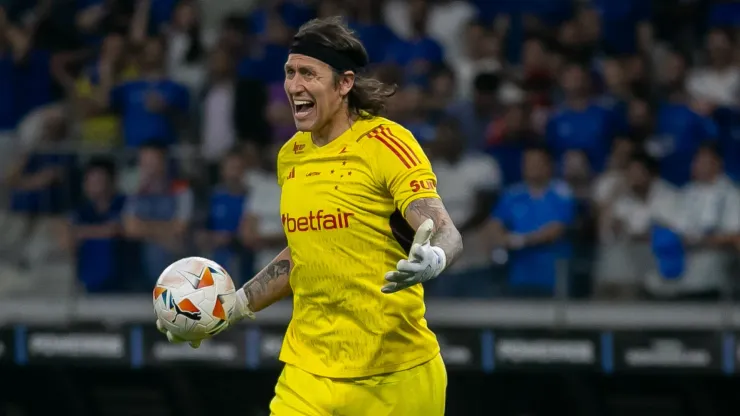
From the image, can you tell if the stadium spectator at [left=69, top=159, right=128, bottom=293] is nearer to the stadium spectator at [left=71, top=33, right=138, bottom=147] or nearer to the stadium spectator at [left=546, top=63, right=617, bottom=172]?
the stadium spectator at [left=71, top=33, right=138, bottom=147]

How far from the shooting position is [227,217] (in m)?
10.0

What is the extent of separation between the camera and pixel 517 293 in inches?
380

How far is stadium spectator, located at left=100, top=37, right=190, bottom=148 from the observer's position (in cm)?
1167

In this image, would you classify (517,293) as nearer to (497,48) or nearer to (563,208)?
(563,208)

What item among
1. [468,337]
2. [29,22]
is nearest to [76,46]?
[29,22]

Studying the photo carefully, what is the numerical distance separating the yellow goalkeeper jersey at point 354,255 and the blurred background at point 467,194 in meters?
4.07

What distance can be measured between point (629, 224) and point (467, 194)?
1.14 metres

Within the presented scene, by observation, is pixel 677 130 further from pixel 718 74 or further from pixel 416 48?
pixel 416 48

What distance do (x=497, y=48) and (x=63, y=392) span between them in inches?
184

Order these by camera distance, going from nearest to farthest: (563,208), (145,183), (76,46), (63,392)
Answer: (563,208), (145,183), (63,392), (76,46)

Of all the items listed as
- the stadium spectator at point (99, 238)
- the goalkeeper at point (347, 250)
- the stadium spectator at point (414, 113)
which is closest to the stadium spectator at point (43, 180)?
the stadium spectator at point (99, 238)

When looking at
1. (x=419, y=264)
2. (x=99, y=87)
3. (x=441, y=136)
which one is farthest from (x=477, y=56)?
(x=419, y=264)

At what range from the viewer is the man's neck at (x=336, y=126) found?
216 inches

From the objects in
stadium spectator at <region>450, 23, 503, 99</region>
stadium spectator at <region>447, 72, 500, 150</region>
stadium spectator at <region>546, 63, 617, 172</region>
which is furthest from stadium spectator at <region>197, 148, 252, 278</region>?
stadium spectator at <region>546, 63, 617, 172</region>
